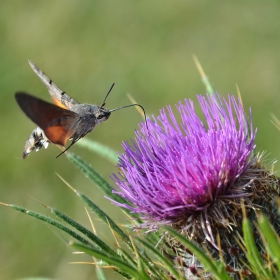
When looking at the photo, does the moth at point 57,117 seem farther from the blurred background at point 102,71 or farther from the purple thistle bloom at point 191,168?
the blurred background at point 102,71

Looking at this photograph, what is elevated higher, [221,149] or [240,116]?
[240,116]

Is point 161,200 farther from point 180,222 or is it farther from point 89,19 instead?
point 89,19

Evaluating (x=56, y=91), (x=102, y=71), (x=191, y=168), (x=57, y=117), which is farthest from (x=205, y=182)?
(x=102, y=71)

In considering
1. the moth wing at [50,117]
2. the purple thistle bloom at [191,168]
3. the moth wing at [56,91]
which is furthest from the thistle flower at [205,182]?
the moth wing at [56,91]

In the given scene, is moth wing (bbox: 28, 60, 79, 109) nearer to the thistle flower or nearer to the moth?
the moth

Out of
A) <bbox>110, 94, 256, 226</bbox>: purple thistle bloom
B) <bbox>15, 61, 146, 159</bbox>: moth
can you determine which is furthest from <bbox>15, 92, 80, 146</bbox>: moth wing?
<bbox>110, 94, 256, 226</bbox>: purple thistle bloom

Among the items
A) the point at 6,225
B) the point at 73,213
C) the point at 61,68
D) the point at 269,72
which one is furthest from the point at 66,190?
the point at 269,72
